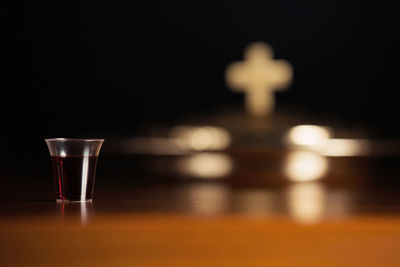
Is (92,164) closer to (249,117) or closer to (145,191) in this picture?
(145,191)

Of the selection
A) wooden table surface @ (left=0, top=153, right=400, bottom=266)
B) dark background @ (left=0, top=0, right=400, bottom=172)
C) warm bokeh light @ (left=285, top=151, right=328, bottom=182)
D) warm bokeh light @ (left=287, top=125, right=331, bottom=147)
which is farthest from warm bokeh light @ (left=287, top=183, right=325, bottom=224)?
dark background @ (left=0, top=0, right=400, bottom=172)

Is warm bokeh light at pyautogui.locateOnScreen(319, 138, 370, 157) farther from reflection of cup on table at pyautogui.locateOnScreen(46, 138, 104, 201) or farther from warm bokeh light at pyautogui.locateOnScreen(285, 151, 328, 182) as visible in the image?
reflection of cup on table at pyautogui.locateOnScreen(46, 138, 104, 201)

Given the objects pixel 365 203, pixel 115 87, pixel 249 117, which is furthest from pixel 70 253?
pixel 115 87

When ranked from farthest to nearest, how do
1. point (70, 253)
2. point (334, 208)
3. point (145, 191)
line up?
point (145, 191) → point (334, 208) → point (70, 253)

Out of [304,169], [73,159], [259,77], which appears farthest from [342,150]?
[73,159]

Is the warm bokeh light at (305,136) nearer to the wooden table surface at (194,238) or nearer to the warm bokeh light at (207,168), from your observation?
the warm bokeh light at (207,168)

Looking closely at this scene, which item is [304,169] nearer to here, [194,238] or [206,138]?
[194,238]
